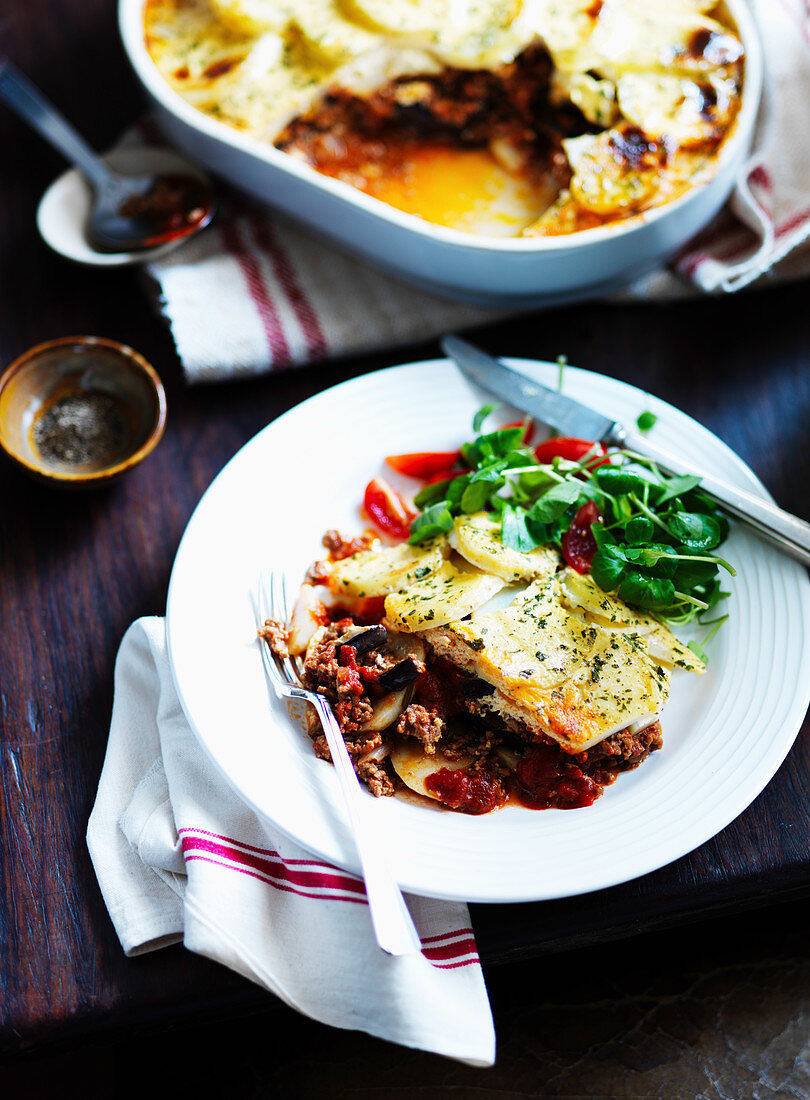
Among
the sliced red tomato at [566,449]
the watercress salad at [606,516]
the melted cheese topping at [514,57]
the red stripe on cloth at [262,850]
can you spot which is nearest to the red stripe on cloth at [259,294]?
the melted cheese topping at [514,57]

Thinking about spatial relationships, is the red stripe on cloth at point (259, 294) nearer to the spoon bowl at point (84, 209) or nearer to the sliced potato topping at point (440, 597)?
the spoon bowl at point (84, 209)

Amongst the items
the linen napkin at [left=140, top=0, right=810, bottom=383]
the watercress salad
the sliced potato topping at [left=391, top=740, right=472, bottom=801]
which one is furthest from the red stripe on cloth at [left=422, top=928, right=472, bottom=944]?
the linen napkin at [left=140, top=0, right=810, bottom=383]

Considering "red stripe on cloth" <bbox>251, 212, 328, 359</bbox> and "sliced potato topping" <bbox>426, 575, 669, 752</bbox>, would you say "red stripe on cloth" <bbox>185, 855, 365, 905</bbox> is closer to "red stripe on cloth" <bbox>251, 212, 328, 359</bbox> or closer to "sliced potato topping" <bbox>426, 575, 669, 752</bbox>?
"sliced potato topping" <bbox>426, 575, 669, 752</bbox>

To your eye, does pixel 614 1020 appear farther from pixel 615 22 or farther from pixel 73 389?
pixel 615 22

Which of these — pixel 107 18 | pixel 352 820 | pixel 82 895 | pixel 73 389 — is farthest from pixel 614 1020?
pixel 107 18

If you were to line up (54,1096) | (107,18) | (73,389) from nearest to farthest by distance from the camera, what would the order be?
(54,1096)
(73,389)
(107,18)

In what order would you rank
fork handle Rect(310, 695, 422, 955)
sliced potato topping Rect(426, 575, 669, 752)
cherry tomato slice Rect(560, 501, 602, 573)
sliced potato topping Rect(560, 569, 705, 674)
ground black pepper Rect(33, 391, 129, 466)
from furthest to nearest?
ground black pepper Rect(33, 391, 129, 466)
cherry tomato slice Rect(560, 501, 602, 573)
sliced potato topping Rect(560, 569, 705, 674)
sliced potato topping Rect(426, 575, 669, 752)
fork handle Rect(310, 695, 422, 955)
